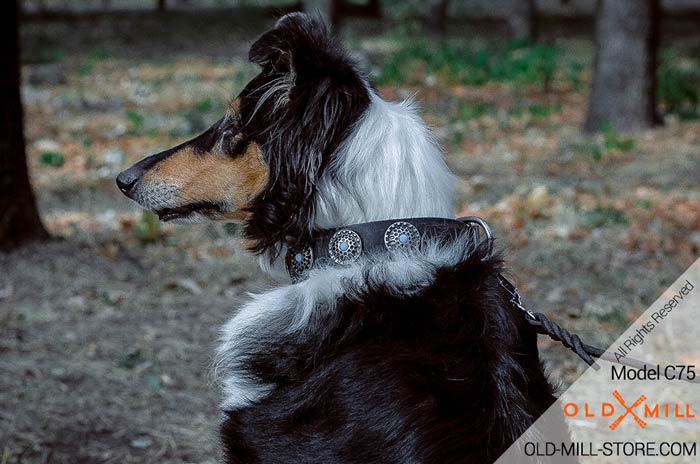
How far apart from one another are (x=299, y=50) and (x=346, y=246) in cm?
53

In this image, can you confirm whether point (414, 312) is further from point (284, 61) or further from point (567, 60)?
point (567, 60)

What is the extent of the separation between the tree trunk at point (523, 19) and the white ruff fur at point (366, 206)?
16.5m

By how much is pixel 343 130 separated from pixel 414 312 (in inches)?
20.8

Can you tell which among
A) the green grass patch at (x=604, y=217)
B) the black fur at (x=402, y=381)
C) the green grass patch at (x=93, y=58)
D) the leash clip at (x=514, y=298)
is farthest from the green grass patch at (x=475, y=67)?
the black fur at (x=402, y=381)

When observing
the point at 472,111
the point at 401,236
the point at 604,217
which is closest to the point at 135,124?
the point at 472,111

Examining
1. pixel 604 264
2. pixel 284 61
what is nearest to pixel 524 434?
pixel 284 61

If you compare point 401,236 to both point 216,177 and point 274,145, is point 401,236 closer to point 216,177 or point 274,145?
point 274,145

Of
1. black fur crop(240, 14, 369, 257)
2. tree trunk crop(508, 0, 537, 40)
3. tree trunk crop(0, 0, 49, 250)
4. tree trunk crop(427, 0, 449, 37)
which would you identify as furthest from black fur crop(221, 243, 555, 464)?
tree trunk crop(427, 0, 449, 37)

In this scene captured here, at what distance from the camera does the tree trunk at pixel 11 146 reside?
204 inches

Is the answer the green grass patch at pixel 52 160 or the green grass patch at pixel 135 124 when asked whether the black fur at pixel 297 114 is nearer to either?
the green grass patch at pixel 52 160

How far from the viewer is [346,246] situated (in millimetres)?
2240

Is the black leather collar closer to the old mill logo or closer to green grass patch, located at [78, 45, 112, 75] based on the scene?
the old mill logo

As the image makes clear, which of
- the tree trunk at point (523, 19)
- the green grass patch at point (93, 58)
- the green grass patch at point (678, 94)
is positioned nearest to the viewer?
the green grass patch at point (678, 94)

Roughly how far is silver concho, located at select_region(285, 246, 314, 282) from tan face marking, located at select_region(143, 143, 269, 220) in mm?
198
